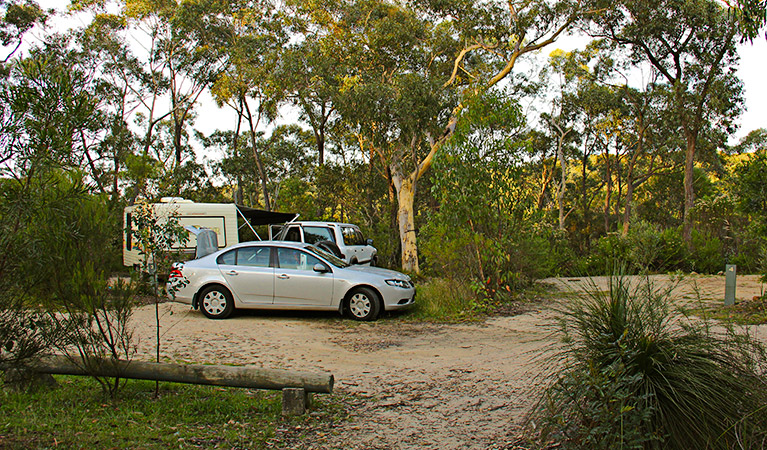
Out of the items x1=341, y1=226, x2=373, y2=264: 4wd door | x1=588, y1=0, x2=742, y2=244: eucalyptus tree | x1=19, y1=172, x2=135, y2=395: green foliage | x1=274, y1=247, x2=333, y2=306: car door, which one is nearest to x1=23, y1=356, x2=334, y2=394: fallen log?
x1=19, y1=172, x2=135, y2=395: green foliage

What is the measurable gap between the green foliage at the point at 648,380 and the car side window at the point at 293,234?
13773 millimetres

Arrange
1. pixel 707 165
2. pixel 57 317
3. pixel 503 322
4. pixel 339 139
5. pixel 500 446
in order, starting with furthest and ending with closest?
pixel 707 165, pixel 339 139, pixel 503 322, pixel 57 317, pixel 500 446

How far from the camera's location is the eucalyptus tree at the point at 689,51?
2461cm

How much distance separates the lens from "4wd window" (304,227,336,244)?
17.3m

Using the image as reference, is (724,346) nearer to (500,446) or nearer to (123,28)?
(500,446)

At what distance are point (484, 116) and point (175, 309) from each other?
737cm

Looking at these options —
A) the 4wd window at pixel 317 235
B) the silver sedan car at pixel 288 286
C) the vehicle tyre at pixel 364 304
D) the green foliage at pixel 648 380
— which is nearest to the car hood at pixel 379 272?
the silver sedan car at pixel 288 286

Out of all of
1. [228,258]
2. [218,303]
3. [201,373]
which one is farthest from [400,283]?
[201,373]

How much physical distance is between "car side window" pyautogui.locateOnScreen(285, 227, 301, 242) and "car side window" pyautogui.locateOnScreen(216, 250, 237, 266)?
21.5ft

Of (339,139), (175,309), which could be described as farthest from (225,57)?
(175,309)

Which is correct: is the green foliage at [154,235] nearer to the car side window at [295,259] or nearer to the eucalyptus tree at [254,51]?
the car side window at [295,259]

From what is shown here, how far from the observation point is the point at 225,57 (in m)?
29.5

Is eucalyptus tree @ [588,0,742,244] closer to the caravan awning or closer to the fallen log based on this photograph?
the caravan awning

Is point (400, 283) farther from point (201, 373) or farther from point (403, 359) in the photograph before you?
point (201, 373)
